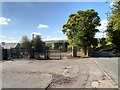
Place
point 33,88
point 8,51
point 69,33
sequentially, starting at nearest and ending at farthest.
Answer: point 33,88
point 8,51
point 69,33

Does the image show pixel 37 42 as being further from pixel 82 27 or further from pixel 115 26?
pixel 115 26

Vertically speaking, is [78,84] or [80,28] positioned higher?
[80,28]

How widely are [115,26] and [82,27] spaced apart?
31.0 m

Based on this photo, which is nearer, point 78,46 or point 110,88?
point 110,88

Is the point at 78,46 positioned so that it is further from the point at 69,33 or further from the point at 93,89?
the point at 93,89

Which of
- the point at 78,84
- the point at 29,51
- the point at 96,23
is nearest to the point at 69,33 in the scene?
the point at 96,23

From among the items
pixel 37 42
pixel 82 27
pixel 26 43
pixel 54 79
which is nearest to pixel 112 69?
pixel 54 79

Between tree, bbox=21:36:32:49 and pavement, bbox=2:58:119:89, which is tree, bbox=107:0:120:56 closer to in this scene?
pavement, bbox=2:58:119:89

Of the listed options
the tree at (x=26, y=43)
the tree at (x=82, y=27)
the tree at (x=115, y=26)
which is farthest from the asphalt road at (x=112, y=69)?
the tree at (x=82, y=27)

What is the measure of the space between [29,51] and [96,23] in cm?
1873

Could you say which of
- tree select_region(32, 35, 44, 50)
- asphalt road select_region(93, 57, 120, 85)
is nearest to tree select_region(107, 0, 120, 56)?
asphalt road select_region(93, 57, 120, 85)

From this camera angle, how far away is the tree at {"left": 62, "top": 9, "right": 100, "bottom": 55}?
52.7 metres

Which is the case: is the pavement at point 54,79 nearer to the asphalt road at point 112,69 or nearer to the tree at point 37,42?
the asphalt road at point 112,69

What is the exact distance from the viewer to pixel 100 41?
189ft
